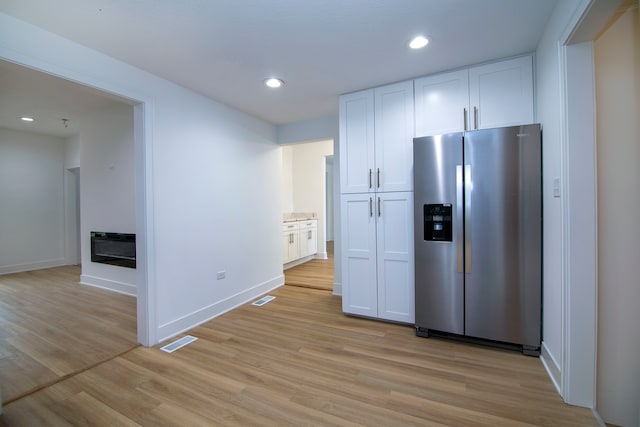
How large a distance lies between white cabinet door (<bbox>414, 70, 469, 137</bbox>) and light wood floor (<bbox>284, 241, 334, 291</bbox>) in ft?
9.06

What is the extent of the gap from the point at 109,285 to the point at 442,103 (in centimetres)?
535

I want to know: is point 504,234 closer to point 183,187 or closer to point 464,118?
point 464,118

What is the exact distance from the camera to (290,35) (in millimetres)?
1994

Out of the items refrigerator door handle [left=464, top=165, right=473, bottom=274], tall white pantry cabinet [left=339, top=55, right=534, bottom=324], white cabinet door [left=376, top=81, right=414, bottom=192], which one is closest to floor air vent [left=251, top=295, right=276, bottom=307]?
tall white pantry cabinet [left=339, top=55, right=534, bottom=324]

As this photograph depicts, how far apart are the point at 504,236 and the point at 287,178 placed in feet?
17.0

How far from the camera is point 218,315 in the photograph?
3191 mm

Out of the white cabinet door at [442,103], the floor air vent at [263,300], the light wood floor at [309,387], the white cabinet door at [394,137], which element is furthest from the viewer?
the floor air vent at [263,300]

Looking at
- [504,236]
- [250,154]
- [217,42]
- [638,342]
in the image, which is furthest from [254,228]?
[638,342]

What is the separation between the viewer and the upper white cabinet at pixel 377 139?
2.78m

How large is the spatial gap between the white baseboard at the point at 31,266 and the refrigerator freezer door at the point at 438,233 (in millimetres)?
7289

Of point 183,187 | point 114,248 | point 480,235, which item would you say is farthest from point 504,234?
point 114,248

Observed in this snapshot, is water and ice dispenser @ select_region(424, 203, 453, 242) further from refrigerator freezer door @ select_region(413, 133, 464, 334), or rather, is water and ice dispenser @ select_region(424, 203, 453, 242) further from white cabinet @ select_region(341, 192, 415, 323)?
white cabinet @ select_region(341, 192, 415, 323)

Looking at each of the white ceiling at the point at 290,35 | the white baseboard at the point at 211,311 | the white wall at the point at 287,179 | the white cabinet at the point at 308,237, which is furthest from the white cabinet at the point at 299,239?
the white ceiling at the point at 290,35

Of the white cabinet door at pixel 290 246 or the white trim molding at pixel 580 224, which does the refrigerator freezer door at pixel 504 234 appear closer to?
the white trim molding at pixel 580 224
